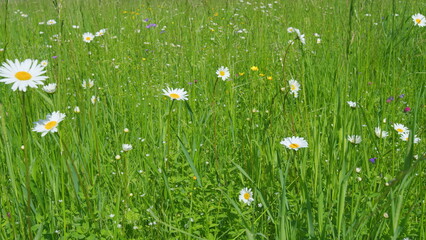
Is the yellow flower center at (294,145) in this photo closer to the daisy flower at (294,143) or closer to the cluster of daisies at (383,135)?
the daisy flower at (294,143)

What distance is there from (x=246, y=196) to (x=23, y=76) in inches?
30.1

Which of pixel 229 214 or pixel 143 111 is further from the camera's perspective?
pixel 143 111

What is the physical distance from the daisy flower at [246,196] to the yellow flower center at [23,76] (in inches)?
28.7

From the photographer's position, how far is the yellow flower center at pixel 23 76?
0.83 meters

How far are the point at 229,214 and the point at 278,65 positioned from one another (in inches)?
66.6

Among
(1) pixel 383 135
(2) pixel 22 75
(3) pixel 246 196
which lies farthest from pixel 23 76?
(1) pixel 383 135

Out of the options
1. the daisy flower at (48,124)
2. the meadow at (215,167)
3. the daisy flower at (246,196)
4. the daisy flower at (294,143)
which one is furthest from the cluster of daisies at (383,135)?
the daisy flower at (48,124)

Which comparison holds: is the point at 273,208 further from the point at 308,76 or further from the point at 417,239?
the point at 308,76

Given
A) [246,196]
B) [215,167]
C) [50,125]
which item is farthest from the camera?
[215,167]

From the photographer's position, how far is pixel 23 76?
33.2 inches

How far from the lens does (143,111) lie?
188 cm

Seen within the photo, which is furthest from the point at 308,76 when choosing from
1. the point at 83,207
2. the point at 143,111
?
the point at 83,207

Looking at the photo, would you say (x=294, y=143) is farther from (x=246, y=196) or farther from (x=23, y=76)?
(x=23, y=76)

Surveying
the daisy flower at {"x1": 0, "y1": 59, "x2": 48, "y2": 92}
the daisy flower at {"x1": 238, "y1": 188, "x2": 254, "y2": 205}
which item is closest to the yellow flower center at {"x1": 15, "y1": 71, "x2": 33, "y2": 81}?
the daisy flower at {"x1": 0, "y1": 59, "x2": 48, "y2": 92}
